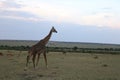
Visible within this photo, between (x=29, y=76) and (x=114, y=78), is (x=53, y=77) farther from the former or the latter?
(x=114, y=78)

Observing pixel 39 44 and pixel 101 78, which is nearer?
pixel 101 78

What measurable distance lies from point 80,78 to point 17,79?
330cm

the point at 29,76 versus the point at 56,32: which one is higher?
the point at 56,32

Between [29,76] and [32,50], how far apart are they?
10.2ft

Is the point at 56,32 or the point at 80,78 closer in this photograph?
the point at 80,78

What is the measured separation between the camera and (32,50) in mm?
21250

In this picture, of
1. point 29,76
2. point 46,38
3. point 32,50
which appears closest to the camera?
point 29,76

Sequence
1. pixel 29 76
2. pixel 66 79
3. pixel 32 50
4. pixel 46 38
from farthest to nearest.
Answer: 1. pixel 46 38
2. pixel 32 50
3. pixel 29 76
4. pixel 66 79

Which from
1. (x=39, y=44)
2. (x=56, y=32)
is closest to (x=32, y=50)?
(x=39, y=44)

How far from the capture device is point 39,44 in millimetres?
21719

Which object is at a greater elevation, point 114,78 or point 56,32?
point 56,32

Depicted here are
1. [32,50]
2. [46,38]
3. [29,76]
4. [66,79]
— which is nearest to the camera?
[66,79]

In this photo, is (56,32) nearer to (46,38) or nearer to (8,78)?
(46,38)

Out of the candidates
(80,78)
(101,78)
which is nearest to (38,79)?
(80,78)
